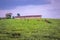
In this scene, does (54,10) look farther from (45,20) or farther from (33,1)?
(33,1)

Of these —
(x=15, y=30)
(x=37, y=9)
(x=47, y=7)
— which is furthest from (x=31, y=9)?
(x=15, y=30)

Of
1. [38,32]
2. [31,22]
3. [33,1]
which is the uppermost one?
[33,1]

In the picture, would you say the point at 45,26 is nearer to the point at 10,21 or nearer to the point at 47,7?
the point at 47,7

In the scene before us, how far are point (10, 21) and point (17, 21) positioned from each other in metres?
0.09

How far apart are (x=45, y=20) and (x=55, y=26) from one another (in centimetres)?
15

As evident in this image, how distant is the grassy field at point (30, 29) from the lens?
182 centimetres

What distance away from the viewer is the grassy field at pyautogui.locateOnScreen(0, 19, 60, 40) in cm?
182

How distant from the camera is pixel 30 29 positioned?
185 cm

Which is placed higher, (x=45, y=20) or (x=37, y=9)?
(x=37, y=9)

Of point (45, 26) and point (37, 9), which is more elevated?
point (37, 9)

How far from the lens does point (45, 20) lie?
187 cm

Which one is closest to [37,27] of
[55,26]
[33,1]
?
[55,26]

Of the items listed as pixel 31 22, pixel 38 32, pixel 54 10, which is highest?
pixel 54 10

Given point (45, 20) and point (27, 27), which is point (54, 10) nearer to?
point (45, 20)
